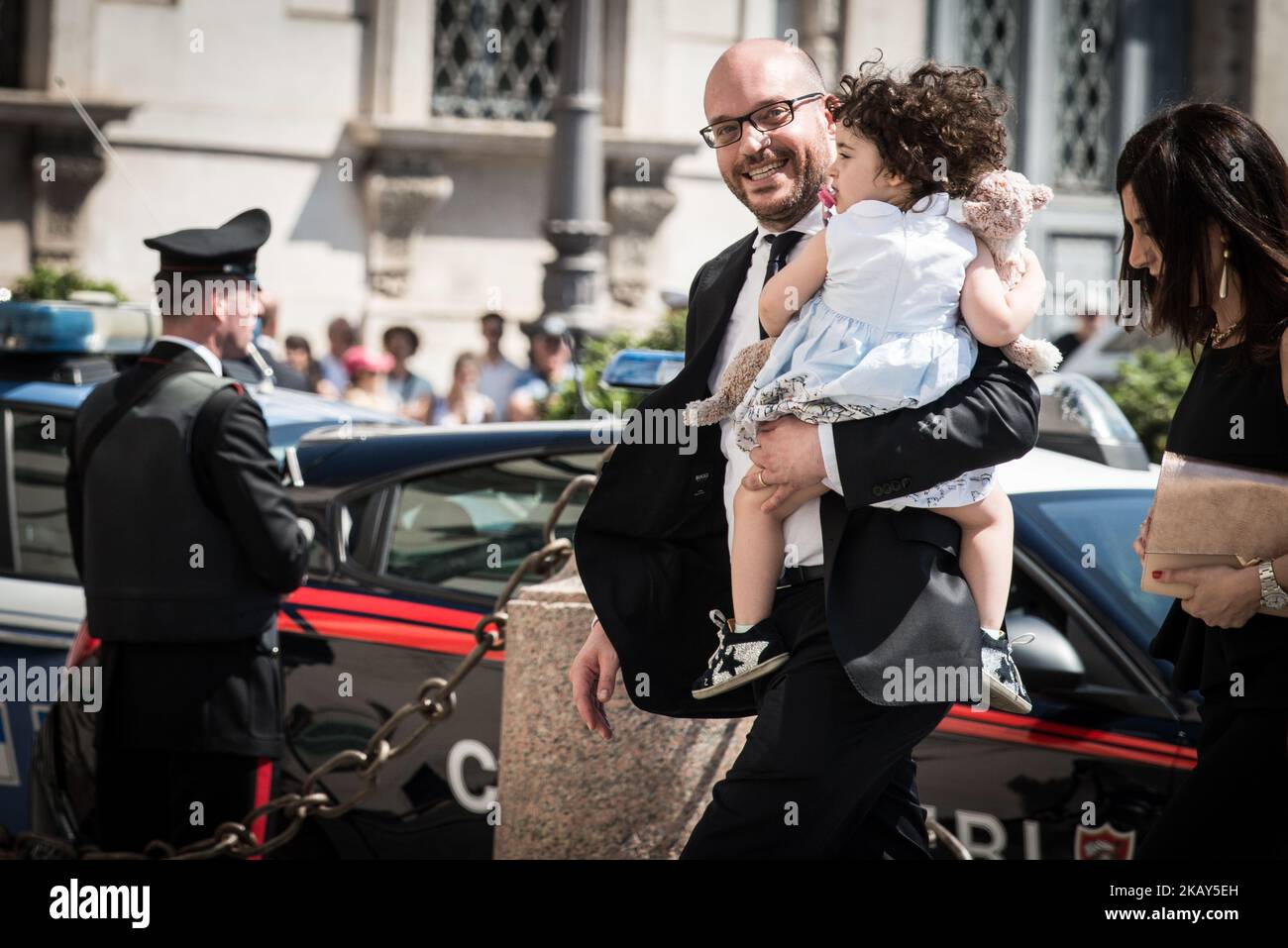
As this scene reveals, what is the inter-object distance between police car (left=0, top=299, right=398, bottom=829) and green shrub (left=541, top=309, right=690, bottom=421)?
7.04 feet

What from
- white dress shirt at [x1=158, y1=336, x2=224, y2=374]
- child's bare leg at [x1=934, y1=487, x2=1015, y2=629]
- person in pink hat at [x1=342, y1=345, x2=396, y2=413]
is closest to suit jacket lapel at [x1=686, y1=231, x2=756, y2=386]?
child's bare leg at [x1=934, y1=487, x2=1015, y2=629]

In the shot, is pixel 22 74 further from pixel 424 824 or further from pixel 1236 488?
pixel 1236 488

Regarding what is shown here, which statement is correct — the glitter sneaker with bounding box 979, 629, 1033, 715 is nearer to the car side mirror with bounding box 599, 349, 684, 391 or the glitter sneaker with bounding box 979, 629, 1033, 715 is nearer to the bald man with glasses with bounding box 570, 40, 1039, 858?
the bald man with glasses with bounding box 570, 40, 1039, 858

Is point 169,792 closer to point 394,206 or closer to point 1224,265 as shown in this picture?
point 1224,265

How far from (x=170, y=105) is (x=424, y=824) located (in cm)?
1085

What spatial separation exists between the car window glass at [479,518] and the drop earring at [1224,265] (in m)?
2.01

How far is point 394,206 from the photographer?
48.1 feet

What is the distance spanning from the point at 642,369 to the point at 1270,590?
1.90 metres

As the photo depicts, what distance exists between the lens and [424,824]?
451 centimetres

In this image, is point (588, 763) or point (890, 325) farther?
point (588, 763)

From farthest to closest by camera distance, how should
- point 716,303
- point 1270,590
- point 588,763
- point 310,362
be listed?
point 310,362 < point 588,763 < point 716,303 < point 1270,590

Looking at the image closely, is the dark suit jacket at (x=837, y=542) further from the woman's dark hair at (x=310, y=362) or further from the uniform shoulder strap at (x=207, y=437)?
the woman's dark hair at (x=310, y=362)

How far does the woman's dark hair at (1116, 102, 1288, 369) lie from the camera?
3.05 meters

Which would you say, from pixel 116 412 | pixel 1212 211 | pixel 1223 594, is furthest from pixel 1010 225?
pixel 116 412
